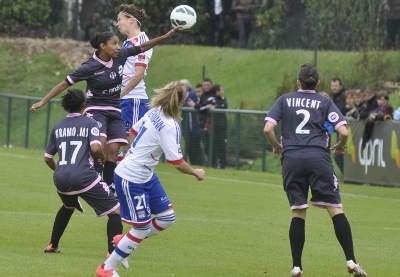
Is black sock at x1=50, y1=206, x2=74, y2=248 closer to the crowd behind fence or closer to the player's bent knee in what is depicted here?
the player's bent knee

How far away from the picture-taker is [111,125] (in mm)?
12625

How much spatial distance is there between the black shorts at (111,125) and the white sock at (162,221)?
264 cm

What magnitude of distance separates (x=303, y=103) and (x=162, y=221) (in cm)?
176

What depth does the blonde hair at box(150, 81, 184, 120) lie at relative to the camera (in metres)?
9.69

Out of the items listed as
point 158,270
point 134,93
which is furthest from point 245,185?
point 158,270

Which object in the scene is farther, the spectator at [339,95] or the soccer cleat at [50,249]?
the spectator at [339,95]

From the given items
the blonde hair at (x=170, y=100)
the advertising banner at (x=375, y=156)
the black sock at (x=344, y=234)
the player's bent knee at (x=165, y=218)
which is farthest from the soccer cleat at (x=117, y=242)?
the advertising banner at (x=375, y=156)

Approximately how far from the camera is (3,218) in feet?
45.1

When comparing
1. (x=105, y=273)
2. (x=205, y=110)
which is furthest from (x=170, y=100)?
(x=205, y=110)

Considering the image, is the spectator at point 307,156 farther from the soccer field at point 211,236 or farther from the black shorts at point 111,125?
the black shorts at point 111,125

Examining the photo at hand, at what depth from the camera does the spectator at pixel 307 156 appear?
10195 millimetres

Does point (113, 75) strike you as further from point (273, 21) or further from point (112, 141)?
point (273, 21)

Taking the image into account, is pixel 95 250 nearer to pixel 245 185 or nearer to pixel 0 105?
pixel 245 185

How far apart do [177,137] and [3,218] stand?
4.83 m
